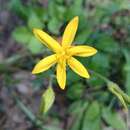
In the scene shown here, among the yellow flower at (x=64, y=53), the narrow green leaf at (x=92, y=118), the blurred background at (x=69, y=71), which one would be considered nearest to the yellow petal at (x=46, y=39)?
the yellow flower at (x=64, y=53)

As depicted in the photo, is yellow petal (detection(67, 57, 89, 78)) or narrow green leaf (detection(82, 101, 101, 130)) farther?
narrow green leaf (detection(82, 101, 101, 130))

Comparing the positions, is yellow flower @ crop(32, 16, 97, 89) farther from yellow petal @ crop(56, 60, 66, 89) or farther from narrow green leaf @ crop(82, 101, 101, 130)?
narrow green leaf @ crop(82, 101, 101, 130)

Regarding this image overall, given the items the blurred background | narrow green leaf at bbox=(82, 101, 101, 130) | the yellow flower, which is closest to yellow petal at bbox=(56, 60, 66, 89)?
the yellow flower

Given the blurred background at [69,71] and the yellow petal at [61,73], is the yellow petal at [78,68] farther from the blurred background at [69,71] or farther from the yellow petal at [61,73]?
the blurred background at [69,71]

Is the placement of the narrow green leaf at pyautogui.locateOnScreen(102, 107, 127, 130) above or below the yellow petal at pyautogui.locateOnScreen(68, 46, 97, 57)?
below

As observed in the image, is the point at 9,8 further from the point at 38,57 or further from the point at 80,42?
the point at 80,42

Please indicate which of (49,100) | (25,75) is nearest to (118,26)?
(25,75)

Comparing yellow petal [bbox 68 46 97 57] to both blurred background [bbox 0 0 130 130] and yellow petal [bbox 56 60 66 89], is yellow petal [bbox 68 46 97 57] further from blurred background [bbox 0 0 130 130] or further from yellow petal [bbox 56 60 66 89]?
blurred background [bbox 0 0 130 130]
